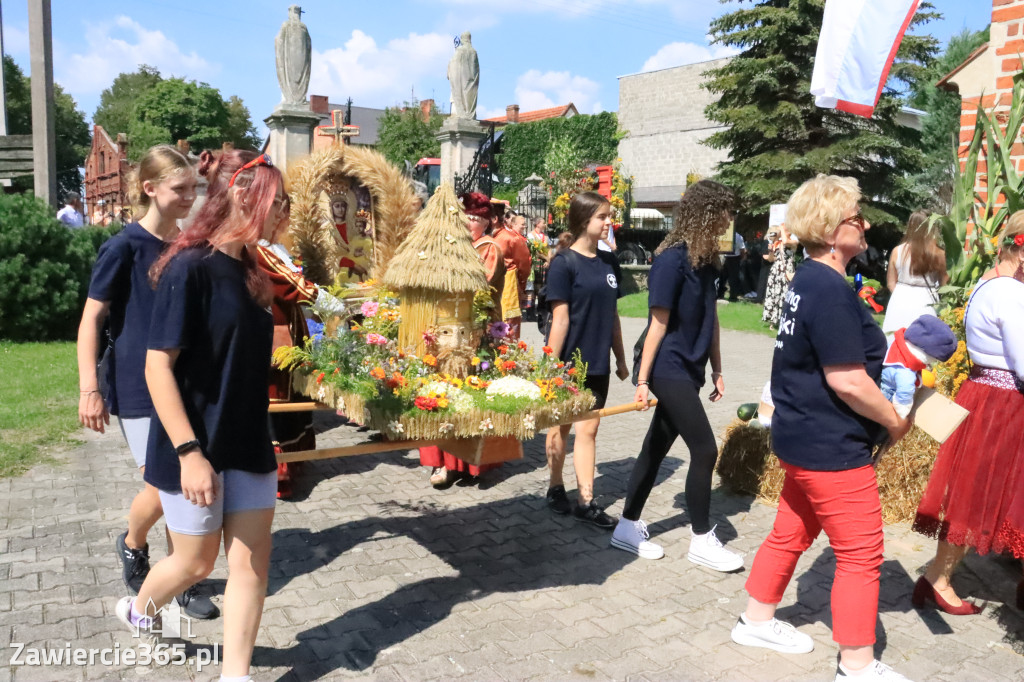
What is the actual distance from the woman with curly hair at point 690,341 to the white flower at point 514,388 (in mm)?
913

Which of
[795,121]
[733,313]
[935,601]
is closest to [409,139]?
[795,121]

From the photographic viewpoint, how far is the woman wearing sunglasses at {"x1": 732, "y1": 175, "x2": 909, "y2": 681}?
308 centimetres

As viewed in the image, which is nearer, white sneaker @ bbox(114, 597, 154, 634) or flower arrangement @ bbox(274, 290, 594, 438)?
white sneaker @ bbox(114, 597, 154, 634)

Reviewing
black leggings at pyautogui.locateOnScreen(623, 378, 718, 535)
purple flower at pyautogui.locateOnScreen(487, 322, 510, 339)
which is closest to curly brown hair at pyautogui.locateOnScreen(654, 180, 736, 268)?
black leggings at pyautogui.locateOnScreen(623, 378, 718, 535)

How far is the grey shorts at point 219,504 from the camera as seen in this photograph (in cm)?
276

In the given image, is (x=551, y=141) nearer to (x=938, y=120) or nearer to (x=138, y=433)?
(x=938, y=120)

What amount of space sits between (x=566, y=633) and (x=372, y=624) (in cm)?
91

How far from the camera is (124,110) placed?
204 ft

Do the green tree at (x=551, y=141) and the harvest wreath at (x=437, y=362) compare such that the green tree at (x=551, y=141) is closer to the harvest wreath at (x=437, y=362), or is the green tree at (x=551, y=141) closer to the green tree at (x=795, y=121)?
the green tree at (x=795, y=121)

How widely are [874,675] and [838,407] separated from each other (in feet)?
3.48

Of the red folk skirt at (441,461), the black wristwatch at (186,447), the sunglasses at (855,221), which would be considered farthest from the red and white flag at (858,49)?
the black wristwatch at (186,447)

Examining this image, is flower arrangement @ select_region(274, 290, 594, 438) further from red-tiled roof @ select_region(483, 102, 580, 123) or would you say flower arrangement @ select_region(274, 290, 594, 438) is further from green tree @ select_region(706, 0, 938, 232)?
red-tiled roof @ select_region(483, 102, 580, 123)

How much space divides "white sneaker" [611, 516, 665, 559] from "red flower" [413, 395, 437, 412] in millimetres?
1779

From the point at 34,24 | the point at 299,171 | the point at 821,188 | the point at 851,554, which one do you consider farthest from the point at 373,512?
the point at 34,24
